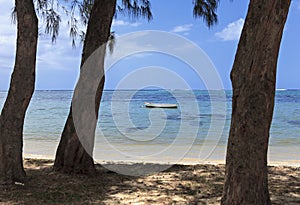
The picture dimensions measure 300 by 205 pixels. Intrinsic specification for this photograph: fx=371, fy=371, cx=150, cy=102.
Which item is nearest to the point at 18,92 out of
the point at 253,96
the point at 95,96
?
the point at 95,96

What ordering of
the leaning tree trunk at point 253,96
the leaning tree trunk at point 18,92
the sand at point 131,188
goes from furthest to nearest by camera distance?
the leaning tree trunk at point 18,92, the sand at point 131,188, the leaning tree trunk at point 253,96

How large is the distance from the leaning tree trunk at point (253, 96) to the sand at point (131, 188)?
44.4 inches

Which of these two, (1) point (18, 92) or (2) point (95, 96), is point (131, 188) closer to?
(2) point (95, 96)

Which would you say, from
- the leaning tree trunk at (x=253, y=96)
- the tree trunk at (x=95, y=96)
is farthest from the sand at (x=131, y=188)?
the leaning tree trunk at (x=253, y=96)

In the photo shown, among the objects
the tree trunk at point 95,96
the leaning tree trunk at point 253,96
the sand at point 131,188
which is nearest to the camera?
the leaning tree trunk at point 253,96

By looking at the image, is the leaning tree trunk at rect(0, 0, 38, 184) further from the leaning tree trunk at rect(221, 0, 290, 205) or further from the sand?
the leaning tree trunk at rect(221, 0, 290, 205)

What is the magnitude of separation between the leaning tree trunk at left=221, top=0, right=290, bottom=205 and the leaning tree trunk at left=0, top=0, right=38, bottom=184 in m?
2.61

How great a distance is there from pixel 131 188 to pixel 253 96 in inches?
93.6

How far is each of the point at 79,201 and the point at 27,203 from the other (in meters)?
0.52

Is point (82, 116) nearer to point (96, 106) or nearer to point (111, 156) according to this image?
point (96, 106)

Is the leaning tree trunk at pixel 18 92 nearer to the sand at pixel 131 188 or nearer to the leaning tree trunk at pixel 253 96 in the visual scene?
the sand at pixel 131 188

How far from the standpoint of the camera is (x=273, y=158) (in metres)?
8.47

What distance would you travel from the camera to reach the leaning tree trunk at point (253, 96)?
8.90 feet

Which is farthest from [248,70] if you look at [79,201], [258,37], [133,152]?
[133,152]
